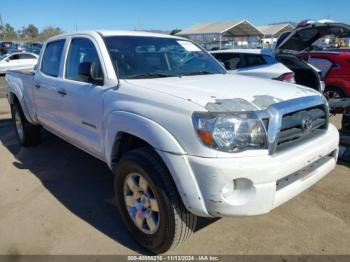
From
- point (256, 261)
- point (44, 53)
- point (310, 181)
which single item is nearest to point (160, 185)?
point (256, 261)

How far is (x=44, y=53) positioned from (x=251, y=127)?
12.4 feet

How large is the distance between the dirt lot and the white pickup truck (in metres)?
0.41

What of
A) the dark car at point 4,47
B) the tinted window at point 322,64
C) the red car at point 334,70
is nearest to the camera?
the red car at point 334,70

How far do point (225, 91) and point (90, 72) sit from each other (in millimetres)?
1321

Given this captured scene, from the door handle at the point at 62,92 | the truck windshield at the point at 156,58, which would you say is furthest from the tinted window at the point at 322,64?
the door handle at the point at 62,92

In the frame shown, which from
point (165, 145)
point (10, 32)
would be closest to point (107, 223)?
point (165, 145)

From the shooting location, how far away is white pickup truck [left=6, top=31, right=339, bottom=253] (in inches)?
101

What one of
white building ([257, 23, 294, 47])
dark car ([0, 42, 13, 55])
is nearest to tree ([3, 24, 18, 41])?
dark car ([0, 42, 13, 55])

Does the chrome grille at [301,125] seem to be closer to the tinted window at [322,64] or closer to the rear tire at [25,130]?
the rear tire at [25,130]

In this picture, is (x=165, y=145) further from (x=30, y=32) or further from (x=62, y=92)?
(x=30, y=32)

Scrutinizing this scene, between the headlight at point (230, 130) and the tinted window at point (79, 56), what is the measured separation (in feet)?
4.92

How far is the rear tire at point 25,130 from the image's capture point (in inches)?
242

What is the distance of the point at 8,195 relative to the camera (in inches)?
170

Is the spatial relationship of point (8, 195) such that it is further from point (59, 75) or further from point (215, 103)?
point (215, 103)
